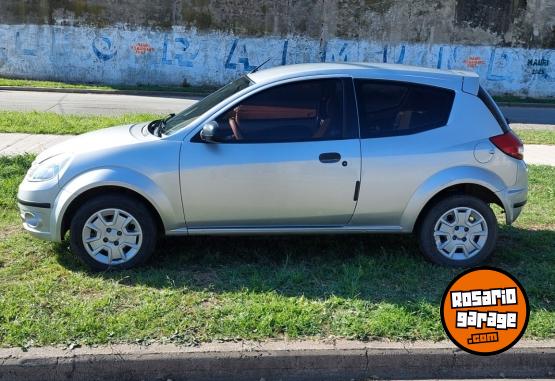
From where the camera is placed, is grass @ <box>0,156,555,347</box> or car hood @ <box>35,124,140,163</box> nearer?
grass @ <box>0,156,555,347</box>

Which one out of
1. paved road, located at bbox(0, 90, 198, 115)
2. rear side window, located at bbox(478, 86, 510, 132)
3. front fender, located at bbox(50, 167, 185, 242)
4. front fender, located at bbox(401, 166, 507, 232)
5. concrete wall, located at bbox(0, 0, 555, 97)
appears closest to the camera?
front fender, located at bbox(50, 167, 185, 242)

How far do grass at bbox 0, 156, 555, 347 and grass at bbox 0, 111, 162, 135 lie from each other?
5367 millimetres

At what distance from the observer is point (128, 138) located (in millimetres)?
4984

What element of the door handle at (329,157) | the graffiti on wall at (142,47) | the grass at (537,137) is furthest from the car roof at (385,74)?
the graffiti on wall at (142,47)

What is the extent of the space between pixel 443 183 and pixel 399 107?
2.39 ft

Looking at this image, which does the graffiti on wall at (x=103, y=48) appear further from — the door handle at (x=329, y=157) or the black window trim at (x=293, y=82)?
the door handle at (x=329, y=157)

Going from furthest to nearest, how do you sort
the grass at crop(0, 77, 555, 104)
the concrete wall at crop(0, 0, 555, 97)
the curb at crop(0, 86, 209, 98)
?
the concrete wall at crop(0, 0, 555, 97), the grass at crop(0, 77, 555, 104), the curb at crop(0, 86, 209, 98)

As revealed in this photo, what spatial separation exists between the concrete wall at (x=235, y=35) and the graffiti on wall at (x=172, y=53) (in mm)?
39

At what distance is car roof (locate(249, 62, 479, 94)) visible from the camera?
16.6 ft

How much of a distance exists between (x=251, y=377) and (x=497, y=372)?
1510 millimetres

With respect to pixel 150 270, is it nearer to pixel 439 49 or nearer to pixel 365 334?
pixel 365 334

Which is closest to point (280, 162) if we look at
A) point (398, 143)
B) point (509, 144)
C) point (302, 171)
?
point (302, 171)

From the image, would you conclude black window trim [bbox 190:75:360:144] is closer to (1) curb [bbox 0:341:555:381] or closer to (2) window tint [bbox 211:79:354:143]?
(2) window tint [bbox 211:79:354:143]

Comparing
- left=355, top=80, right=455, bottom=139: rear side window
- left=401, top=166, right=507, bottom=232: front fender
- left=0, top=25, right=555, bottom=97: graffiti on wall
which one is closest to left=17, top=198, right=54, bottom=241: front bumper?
left=355, top=80, right=455, bottom=139: rear side window
